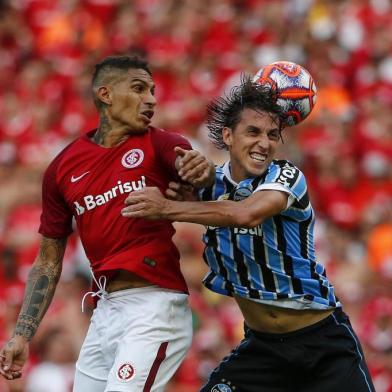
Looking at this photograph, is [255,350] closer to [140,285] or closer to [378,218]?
[140,285]

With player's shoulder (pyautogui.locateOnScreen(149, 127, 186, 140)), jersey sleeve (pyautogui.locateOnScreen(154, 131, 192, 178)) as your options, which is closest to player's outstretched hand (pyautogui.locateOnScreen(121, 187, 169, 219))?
jersey sleeve (pyautogui.locateOnScreen(154, 131, 192, 178))

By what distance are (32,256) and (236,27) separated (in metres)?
4.74

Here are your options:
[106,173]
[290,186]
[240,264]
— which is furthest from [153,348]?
[290,186]

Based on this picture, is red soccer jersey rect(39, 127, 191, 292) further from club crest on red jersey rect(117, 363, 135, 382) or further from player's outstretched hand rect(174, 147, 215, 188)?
club crest on red jersey rect(117, 363, 135, 382)

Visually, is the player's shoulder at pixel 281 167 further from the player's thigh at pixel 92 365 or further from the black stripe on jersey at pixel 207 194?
the player's thigh at pixel 92 365

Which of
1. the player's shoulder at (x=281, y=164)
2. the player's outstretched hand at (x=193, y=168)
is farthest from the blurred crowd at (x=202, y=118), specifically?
the player's outstretched hand at (x=193, y=168)

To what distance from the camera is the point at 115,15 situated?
14.0 m

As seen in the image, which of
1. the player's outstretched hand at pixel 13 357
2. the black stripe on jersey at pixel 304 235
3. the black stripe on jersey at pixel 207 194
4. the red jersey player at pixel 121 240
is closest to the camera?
the red jersey player at pixel 121 240

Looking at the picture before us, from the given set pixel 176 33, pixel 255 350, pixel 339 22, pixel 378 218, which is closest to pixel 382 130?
pixel 378 218

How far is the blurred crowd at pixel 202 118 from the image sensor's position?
28.8 feet

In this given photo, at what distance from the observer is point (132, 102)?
5.57 meters

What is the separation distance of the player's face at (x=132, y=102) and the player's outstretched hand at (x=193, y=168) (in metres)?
0.45

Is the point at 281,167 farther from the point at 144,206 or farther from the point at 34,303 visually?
the point at 34,303

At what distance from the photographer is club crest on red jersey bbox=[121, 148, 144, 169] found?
5.46 m
